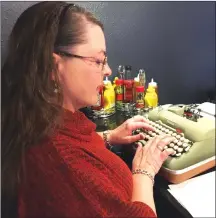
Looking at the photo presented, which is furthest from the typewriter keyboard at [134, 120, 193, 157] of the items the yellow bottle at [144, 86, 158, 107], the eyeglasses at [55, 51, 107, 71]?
the eyeglasses at [55, 51, 107, 71]

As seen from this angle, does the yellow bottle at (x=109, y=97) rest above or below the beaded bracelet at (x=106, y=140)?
above

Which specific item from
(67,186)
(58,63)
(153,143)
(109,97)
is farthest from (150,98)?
(67,186)

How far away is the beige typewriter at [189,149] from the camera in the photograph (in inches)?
41.6

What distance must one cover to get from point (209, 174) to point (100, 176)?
0.47 metres

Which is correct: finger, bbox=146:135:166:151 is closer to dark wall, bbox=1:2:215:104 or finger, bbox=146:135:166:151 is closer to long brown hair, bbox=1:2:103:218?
long brown hair, bbox=1:2:103:218

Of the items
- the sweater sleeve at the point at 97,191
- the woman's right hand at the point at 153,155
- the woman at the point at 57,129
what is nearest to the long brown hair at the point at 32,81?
the woman at the point at 57,129

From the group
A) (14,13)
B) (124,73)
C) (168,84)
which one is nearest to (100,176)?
(14,13)

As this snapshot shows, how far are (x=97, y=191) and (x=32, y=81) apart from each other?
34 centimetres

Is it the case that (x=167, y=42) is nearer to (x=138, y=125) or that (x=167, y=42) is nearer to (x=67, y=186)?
(x=138, y=125)

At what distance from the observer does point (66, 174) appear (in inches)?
30.0

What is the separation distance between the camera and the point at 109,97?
1617mm

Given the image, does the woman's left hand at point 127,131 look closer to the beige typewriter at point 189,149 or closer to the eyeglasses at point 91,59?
the beige typewriter at point 189,149

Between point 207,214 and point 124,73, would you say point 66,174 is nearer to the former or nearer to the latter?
point 207,214

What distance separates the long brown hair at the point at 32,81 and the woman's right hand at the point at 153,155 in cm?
36
